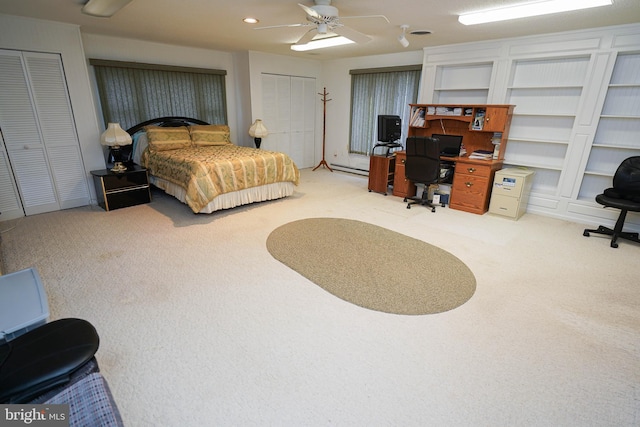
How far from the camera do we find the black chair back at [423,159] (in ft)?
13.6

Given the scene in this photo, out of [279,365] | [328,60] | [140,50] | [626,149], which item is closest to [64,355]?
[279,365]

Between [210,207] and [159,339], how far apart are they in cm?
222

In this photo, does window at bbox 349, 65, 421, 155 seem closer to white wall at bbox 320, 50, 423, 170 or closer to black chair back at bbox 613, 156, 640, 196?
white wall at bbox 320, 50, 423, 170

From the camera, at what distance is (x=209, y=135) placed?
5281mm

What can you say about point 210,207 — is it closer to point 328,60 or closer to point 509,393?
point 509,393

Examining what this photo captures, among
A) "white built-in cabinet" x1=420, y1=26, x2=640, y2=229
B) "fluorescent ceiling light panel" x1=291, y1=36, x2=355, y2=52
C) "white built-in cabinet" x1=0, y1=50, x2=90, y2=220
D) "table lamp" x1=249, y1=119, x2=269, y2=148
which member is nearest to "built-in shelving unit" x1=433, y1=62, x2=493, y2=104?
"white built-in cabinet" x1=420, y1=26, x2=640, y2=229

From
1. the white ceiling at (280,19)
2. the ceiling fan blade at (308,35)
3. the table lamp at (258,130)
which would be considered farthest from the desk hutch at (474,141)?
the table lamp at (258,130)

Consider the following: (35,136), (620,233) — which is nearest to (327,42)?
(35,136)

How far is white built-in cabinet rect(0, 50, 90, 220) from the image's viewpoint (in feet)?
12.0

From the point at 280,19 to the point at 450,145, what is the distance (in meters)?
2.94

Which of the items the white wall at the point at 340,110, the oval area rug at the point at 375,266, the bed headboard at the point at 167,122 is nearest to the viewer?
the oval area rug at the point at 375,266

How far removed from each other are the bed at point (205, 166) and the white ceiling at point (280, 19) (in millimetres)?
1362

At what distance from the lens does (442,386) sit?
5.48 feet

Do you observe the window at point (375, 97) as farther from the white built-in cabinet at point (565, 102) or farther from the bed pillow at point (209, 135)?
the bed pillow at point (209, 135)
